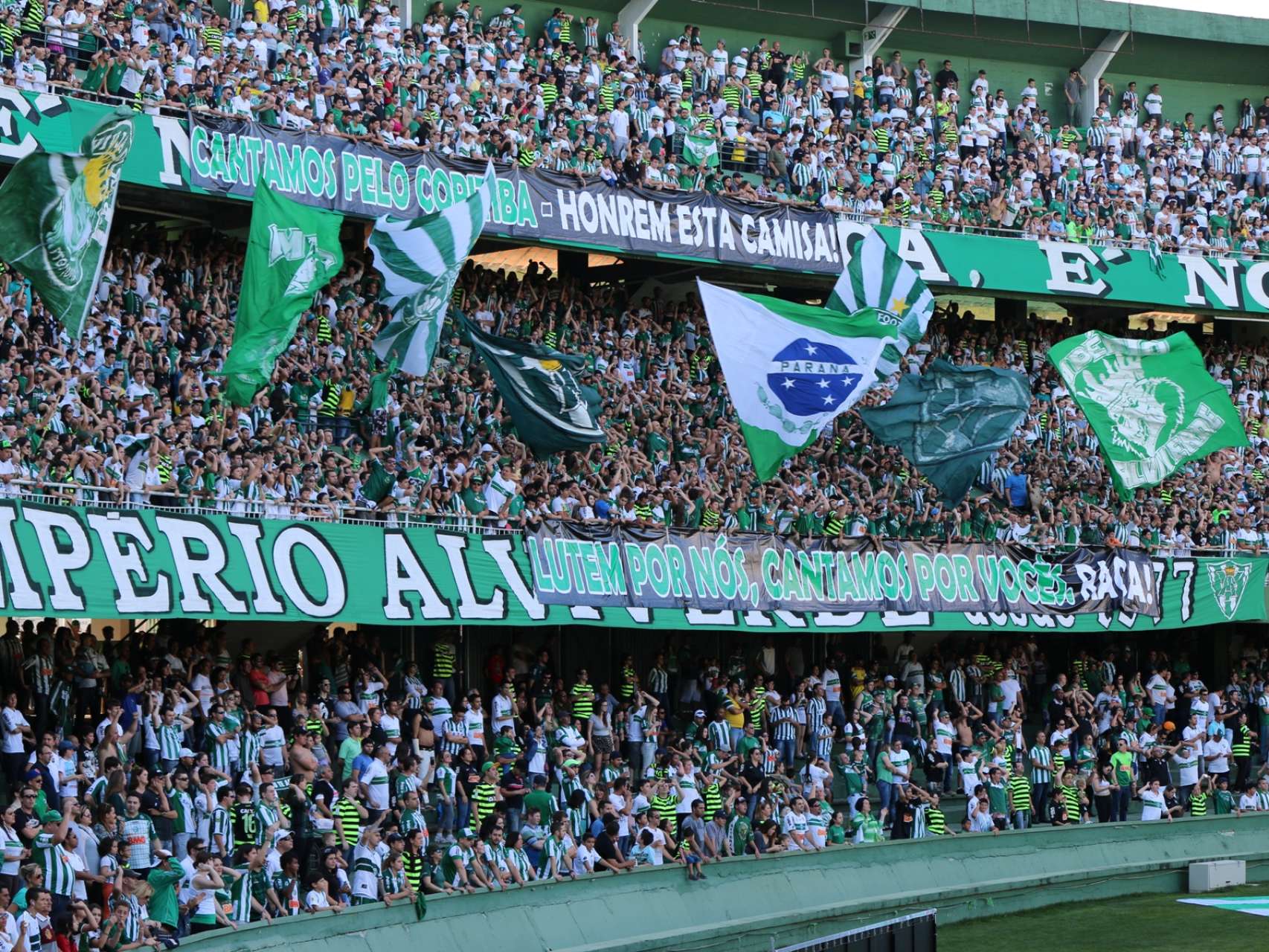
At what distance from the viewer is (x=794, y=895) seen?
22.2 m

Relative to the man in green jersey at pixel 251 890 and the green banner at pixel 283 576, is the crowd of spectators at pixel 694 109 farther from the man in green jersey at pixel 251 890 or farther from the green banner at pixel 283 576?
the man in green jersey at pixel 251 890

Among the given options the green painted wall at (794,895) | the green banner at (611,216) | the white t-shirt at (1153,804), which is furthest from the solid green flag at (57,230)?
the white t-shirt at (1153,804)

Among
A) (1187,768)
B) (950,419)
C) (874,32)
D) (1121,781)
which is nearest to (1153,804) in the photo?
(1121,781)

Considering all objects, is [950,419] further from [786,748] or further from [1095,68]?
[1095,68]

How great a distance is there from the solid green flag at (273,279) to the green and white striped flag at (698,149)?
9.53 m

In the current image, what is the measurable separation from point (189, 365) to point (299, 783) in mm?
Result: 5827

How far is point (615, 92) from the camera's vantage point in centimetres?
3097

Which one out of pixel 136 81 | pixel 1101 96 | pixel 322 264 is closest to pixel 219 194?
pixel 136 81

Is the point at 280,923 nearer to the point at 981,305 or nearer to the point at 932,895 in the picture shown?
the point at 932,895

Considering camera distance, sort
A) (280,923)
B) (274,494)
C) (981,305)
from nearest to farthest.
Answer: (280,923), (274,494), (981,305)

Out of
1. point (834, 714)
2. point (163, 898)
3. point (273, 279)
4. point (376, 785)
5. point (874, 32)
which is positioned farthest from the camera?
point (874, 32)

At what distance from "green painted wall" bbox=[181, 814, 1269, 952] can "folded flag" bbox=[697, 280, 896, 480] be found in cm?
496

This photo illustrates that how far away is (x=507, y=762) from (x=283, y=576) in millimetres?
2869

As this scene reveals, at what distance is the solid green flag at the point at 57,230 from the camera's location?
18438 millimetres
